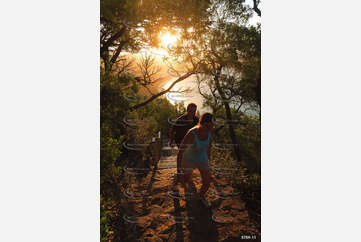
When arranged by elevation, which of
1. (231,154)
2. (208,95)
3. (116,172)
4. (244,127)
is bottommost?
(116,172)

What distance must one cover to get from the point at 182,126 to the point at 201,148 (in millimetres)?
402

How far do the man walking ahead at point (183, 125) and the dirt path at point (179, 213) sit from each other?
0.27 metres

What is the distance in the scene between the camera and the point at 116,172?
302 centimetres

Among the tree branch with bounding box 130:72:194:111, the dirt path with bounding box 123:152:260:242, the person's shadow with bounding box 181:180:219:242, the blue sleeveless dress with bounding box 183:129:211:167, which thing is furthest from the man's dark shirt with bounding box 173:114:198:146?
the person's shadow with bounding box 181:180:219:242

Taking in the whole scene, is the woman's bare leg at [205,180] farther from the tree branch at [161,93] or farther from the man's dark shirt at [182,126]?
the tree branch at [161,93]

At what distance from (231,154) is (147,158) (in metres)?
1.20

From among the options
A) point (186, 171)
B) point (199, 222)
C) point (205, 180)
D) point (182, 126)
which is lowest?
point (199, 222)

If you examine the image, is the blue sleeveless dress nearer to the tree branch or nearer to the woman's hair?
the woman's hair

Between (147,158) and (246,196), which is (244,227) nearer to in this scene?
(246,196)

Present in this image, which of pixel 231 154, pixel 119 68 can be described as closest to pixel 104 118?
pixel 119 68

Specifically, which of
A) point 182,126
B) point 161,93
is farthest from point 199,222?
point 161,93

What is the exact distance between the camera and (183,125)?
10.0 feet

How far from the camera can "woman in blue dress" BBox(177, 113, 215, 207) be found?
9.81ft

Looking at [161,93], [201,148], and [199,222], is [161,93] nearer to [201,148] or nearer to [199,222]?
[201,148]
